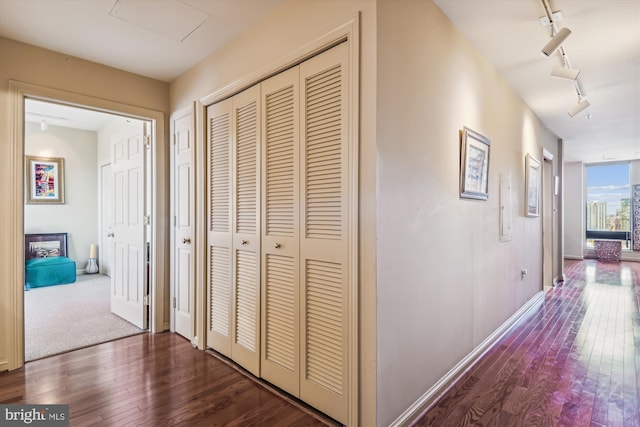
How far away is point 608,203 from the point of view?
8625mm

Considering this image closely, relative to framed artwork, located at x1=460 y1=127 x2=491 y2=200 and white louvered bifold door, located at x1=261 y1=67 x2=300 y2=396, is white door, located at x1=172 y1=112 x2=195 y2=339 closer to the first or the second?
white louvered bifold door, located at x1=261 y1=67 x2=300 y2=396

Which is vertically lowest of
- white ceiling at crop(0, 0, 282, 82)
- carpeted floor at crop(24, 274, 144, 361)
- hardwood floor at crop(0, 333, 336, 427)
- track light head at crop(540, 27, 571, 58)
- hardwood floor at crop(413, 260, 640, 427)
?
hardwood floor at crop(413, 260, 640, 427)

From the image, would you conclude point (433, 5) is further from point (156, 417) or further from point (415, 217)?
point (156, 417)

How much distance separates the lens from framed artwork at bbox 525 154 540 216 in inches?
153

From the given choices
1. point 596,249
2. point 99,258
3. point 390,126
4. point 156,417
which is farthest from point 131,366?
point 596,249

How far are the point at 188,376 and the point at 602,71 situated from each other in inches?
180

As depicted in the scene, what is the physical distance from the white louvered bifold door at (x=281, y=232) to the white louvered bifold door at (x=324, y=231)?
0.24 feet

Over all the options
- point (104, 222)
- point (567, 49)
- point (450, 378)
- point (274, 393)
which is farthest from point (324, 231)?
point (104, 222)

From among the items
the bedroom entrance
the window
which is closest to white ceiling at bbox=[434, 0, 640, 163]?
the bedroom entrance

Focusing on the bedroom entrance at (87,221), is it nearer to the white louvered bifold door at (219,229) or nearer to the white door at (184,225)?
the white door at (184,225)

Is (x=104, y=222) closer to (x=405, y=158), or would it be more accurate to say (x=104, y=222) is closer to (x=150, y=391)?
(x=150, y=391)

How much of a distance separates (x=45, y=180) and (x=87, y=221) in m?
0.97

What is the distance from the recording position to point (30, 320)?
3.60 metres

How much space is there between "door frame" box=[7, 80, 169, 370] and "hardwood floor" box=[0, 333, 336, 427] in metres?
0.41
